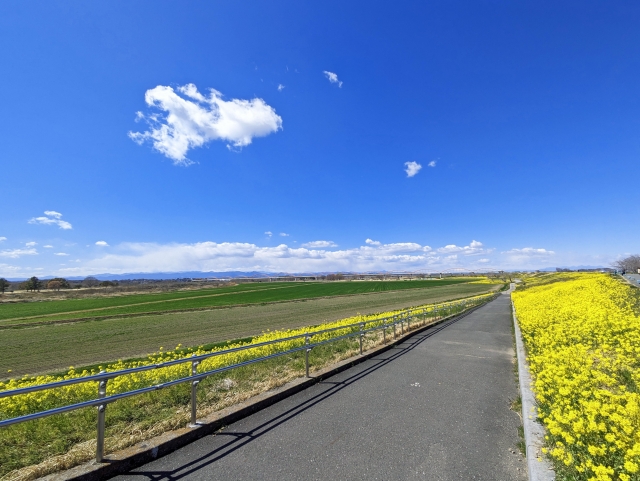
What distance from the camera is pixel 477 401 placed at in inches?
226

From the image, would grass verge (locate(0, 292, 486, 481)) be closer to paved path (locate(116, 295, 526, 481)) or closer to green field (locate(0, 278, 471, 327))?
paved path (locate(116, 295, 526, 481))

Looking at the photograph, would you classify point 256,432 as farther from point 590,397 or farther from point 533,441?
point 590,397

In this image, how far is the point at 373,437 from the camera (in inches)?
169

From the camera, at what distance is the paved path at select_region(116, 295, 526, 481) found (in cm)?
355

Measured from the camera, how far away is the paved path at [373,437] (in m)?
3.55

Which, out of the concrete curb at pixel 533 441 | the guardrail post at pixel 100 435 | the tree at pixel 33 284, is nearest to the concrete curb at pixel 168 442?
the guardrail post at pixel 100 435

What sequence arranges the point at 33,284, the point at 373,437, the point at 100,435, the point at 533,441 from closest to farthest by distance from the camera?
the point at 100,435 < the point at 533,441 < the point at 373,437 < the point at 33,284

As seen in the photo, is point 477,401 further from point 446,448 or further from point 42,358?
point 42,358

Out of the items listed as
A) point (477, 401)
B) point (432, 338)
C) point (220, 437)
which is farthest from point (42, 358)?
point (477, 401)

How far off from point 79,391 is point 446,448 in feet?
25.1

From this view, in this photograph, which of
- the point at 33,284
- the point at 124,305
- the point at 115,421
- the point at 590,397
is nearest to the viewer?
the point at 590,397

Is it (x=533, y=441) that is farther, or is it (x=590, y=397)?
(x=590, y=397)

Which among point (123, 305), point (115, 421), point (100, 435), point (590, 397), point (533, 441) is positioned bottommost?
point (123, 305)

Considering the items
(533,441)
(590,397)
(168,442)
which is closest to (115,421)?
(168,442)
